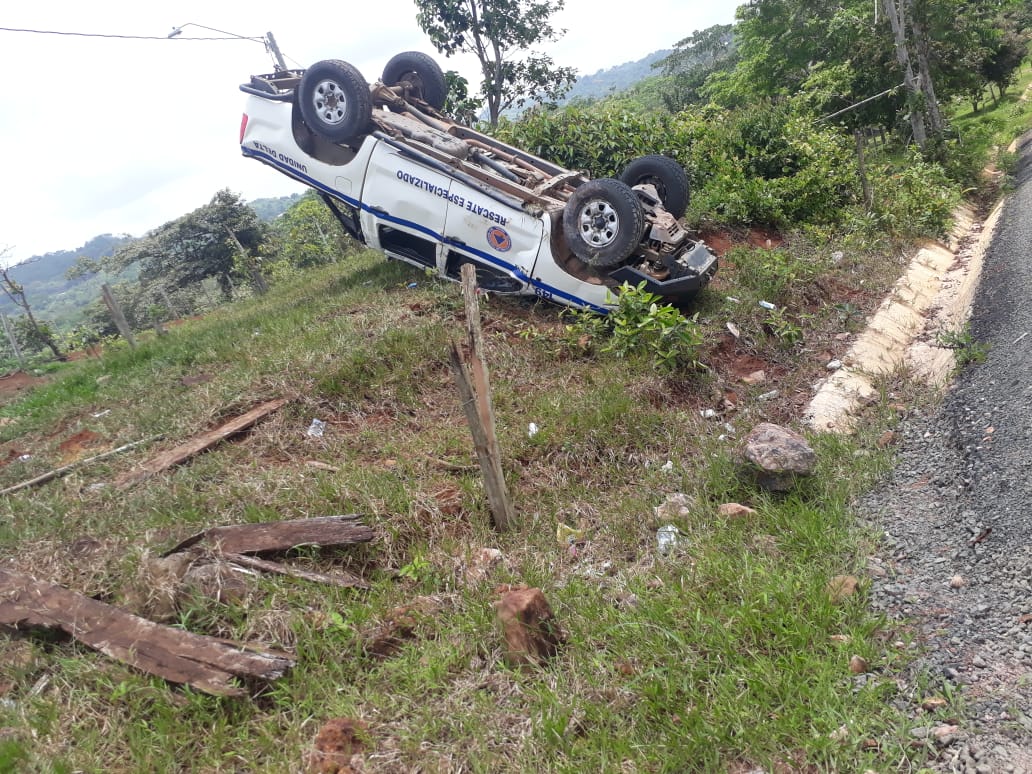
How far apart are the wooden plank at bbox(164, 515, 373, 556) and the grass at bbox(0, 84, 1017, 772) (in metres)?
0.09

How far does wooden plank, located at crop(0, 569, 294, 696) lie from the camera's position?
101 inches

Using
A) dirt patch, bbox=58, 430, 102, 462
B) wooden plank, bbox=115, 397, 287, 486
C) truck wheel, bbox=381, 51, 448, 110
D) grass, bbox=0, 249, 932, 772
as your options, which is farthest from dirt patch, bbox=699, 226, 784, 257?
dirt patch, bbox=58, 430, 102, 462

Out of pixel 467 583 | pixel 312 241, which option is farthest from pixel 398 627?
pixel 312 241

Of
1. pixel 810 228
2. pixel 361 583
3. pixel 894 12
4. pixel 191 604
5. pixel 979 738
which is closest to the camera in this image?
pixel 979 738

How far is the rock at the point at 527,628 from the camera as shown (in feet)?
8.79

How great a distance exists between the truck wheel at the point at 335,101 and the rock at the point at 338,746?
5.87 metres

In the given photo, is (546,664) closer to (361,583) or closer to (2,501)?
(361,583)

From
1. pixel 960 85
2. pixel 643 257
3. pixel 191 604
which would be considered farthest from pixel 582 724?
pixel 960 85

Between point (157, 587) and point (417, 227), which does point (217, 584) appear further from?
point (417, 227)

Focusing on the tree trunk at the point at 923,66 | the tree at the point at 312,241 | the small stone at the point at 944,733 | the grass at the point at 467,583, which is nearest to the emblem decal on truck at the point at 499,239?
the grass at the point at 467,583

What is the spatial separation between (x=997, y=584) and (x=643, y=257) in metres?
4.09

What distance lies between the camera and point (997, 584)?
2.67 metres

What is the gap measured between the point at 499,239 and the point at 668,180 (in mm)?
2299

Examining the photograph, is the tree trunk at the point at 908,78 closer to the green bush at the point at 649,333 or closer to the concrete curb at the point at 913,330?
the concrete curb at the point at 913,330
